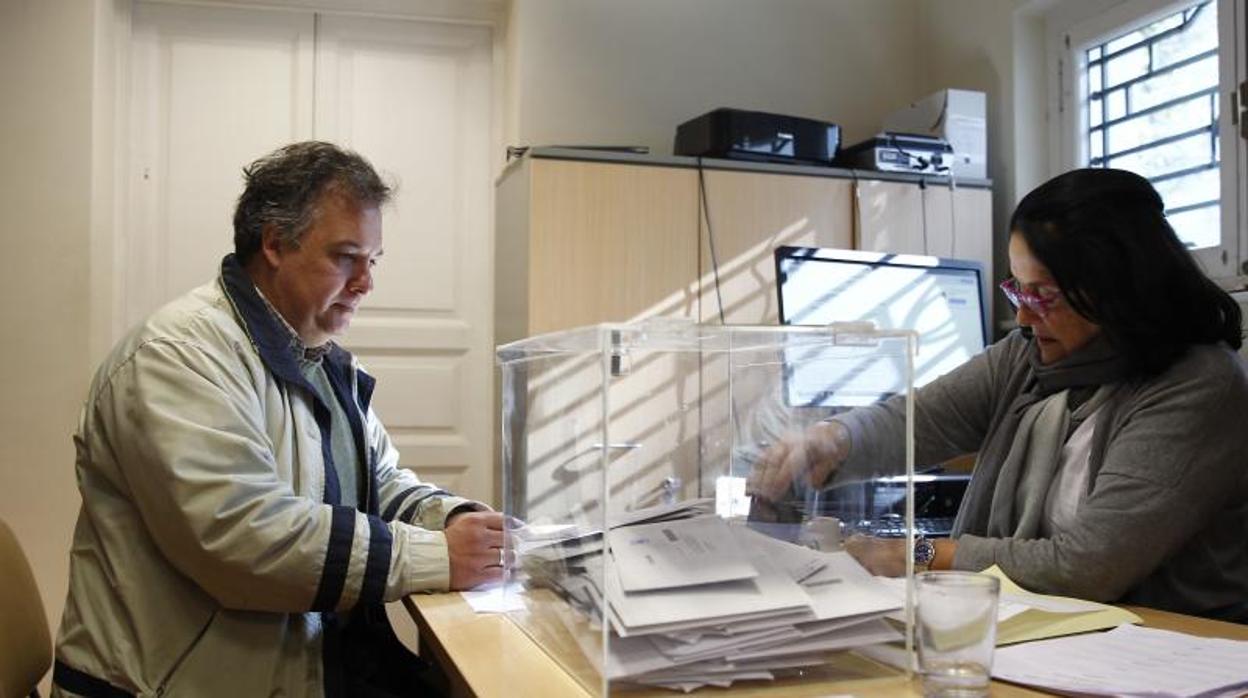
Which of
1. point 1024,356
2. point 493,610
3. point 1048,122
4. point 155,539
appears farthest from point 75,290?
point 1048,122

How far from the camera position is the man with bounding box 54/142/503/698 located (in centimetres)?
126

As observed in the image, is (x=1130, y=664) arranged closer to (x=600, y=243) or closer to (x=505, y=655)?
(x=505, y=655)

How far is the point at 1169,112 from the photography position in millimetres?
2885

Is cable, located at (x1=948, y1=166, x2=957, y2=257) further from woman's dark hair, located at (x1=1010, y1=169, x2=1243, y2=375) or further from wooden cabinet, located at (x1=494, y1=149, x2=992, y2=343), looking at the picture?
woman's dark hair, located at (x1=1010, y1=169, x2=1243, y2=375)

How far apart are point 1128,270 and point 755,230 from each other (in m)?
1.66

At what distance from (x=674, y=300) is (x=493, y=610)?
1.80m

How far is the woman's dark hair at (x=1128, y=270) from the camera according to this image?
145 centimetres

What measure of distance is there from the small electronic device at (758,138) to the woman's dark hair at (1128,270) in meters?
1.61

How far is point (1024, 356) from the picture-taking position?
1.68 meters

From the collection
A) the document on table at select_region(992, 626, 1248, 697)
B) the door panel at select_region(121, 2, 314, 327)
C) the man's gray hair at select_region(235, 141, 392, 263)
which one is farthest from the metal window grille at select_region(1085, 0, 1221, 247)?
the door panel at select_region(121, 2, 314, 327)

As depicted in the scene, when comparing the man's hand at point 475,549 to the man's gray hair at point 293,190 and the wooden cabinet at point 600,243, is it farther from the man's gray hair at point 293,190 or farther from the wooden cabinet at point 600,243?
the wooden cabinet at point 600,243

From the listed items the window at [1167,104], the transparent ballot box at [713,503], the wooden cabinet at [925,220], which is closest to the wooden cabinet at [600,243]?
the wooden cabinet at [925,220]

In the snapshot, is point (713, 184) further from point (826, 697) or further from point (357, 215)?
point (826, 697)

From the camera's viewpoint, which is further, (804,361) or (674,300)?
(674,300)
